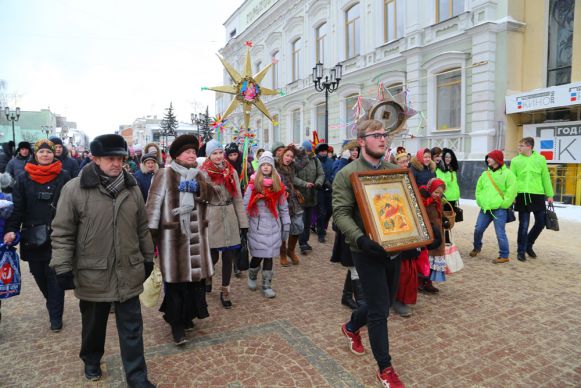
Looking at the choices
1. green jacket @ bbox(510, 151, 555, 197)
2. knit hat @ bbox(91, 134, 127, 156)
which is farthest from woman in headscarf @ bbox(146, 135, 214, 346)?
green jacket @ bbox(510, 151, 555, 197)

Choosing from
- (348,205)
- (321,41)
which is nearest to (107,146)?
(348,205)

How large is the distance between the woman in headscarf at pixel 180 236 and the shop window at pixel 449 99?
1383cm

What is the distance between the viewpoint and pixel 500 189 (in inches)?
260

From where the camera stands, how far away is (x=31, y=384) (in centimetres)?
315

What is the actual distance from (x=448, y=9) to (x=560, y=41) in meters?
4.06

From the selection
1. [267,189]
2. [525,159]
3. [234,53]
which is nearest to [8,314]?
[267,189]

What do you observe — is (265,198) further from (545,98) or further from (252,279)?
(545,98)

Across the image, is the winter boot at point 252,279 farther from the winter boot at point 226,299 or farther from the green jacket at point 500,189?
the green jacket at point 500,189

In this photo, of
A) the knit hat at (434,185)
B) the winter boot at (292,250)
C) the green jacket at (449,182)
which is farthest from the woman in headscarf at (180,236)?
the green jacket at (449,182)

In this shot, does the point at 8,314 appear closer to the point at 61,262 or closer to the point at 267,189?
the point at 61,262

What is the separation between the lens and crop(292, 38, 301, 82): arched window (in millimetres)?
26141

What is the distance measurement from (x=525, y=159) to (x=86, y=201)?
689cm

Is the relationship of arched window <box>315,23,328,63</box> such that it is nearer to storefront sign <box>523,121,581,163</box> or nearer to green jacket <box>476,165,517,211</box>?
storefront sign <box>523,121,581,163</box>

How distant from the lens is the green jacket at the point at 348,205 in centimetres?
293
